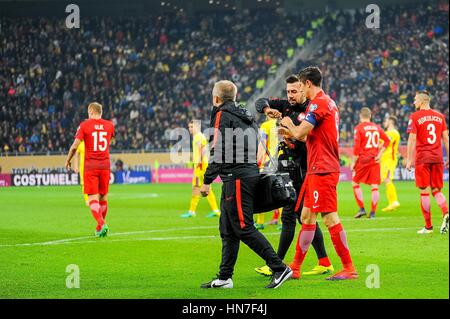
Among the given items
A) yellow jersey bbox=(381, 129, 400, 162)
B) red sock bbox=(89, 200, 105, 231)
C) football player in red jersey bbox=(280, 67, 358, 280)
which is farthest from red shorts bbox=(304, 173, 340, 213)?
yellow jersey bbox=(381, 129, 400, 162)

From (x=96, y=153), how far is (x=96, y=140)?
0.84 ft

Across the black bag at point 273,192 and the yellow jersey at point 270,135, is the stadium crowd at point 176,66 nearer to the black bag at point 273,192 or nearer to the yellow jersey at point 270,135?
the yellow jersey at point 270,135

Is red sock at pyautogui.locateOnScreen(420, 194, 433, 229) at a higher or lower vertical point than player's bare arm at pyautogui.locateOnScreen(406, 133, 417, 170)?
lower

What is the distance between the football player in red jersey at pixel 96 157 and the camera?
15.0 m

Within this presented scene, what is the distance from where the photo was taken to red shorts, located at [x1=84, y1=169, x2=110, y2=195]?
50.2 ft

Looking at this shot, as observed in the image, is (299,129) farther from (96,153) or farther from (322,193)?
(96,153)

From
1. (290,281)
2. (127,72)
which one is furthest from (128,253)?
(127,72)

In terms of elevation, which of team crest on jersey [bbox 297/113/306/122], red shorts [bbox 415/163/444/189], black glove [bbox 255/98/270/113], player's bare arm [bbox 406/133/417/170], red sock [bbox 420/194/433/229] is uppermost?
black glove [bbox 255/98/270/113]

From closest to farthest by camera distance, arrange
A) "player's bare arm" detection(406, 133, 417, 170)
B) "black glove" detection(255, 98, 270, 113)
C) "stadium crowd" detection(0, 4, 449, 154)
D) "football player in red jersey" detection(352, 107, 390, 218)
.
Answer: "black glove" detection(255, 98, 270, 113) → "player's bare arm" detection(406, 133, 417, 170) → "football player in red jersey" detection(352, 107, 390, 218) → "stadium crowd" detection(0, 4, 449, 154)

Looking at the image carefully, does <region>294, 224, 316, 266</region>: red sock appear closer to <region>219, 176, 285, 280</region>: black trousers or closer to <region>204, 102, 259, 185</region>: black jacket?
<region>219, 176, 285, 280</region>: black trousers

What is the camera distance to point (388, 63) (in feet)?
155

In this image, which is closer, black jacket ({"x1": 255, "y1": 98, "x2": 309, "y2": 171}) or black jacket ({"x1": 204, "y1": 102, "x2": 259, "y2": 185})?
black jacket ({"x1": 204, "y1": 102, "x2": 259, "y2": 185})

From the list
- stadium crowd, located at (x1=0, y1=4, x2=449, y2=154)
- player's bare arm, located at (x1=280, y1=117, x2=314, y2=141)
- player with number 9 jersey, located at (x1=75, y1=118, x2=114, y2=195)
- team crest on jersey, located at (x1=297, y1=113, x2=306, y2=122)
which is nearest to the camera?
player's bare arm, located at (x1=280, y1=117, x2=314, y2=141)

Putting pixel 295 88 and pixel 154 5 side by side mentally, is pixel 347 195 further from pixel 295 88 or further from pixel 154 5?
pixel 154 5
